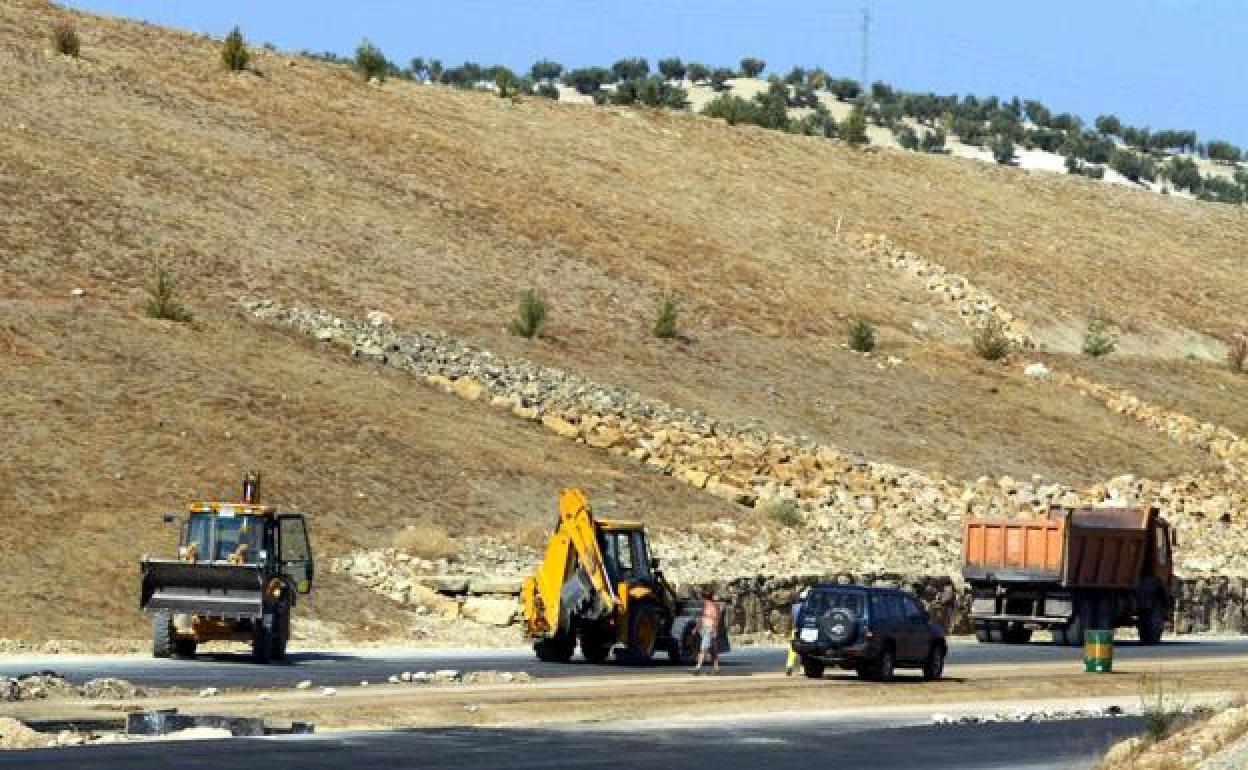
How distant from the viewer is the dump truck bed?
52.8 m

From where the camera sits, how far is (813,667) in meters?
41.2

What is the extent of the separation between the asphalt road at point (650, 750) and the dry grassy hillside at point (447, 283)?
1533cm

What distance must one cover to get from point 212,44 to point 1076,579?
159ft

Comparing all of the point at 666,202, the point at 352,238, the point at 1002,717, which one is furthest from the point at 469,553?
the point at 666,202

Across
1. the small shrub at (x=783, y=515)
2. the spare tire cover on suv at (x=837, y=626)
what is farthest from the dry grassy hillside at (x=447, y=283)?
the spare tire cover on suv at (x=837, y=626)

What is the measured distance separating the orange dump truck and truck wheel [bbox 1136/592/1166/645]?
2 cm

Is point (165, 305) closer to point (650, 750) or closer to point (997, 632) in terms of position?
point (997, 632)

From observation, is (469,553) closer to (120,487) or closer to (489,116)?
(120,487)

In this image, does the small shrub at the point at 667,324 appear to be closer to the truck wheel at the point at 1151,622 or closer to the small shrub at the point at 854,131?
the truck wheel at the point at 1151,622

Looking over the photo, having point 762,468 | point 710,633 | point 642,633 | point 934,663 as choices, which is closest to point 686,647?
A: point 642,633

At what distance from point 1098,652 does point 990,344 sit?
41577 millimetres

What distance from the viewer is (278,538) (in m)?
40.5

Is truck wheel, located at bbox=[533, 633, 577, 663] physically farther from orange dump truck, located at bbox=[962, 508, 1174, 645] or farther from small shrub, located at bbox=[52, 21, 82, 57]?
small shrub, located at bbox=[52, 21, 82, 57]

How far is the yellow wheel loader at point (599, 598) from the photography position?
1631 inches
